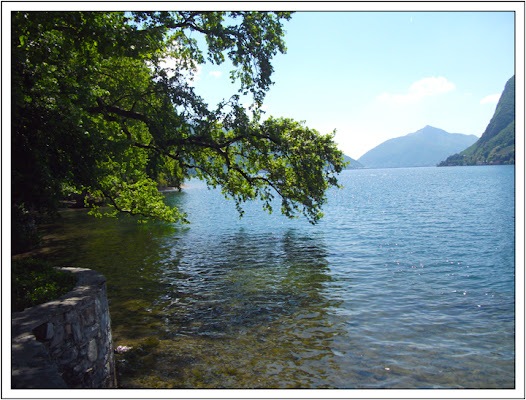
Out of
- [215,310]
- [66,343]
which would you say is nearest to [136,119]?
[215,310]

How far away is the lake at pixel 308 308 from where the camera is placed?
1065 centimetres

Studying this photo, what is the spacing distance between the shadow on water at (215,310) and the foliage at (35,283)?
3.10 metres

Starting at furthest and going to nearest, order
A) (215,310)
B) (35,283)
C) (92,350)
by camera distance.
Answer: (215,310)
(35,283)
(92,350)

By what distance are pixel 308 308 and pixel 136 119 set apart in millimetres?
12677

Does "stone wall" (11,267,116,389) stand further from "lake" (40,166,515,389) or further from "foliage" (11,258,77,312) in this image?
"lake" (40,166,515,389)

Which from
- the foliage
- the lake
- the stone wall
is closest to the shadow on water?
the lake

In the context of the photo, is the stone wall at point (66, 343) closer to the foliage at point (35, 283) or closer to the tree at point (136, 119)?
the foliage at point (35, 283)

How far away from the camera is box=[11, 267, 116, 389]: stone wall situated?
20.2 ft

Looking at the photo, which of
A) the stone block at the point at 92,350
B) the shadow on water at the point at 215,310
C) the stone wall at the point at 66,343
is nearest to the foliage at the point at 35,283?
the stone wall at the point at 66,343

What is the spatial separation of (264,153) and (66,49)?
11171mm

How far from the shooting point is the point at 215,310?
1553 cm

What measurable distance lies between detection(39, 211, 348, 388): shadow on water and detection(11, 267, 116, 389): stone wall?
5.92ft

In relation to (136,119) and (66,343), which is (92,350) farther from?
(136,119)

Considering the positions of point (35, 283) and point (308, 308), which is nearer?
point (35, 283)
